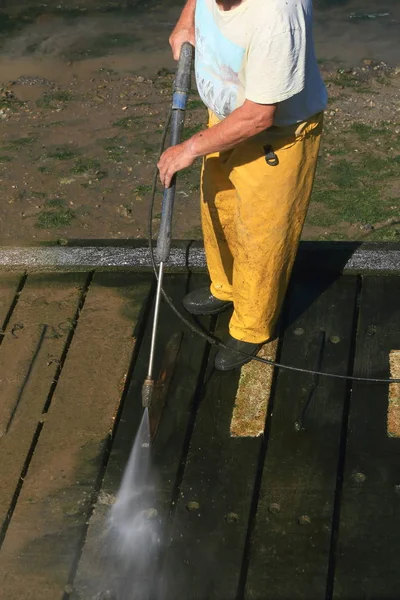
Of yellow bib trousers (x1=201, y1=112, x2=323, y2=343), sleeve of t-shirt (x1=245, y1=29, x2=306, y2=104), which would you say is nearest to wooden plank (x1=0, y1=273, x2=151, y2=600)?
yellow bib trousers (x1=201, y1=112, x2=323, y2=343)

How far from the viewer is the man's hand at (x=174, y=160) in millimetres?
3443

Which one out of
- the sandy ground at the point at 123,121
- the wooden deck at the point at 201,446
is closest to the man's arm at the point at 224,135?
the wooden deck at the point at 201,446

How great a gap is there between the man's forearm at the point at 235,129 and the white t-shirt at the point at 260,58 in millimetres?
54

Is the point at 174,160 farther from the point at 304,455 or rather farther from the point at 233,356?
the point at 304,455

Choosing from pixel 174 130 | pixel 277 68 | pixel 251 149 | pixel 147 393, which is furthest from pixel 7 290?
pixel 277 68

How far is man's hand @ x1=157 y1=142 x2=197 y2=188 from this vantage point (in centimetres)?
344

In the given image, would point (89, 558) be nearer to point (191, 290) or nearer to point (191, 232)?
point (191, 290)

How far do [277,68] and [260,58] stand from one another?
7 centimetres

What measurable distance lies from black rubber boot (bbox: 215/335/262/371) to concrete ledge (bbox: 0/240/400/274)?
662mm

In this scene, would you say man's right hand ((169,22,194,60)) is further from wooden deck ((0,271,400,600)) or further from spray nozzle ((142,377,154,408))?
spray nozzle ((142,377,154,408))

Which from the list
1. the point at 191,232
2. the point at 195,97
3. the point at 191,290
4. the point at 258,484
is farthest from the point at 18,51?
the point at 258,484

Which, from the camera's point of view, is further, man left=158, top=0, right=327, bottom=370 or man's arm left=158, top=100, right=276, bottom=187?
man's arm left=158, top=100, right=276, bottom=187

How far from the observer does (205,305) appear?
14.0 feet

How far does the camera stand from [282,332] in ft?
13.6
